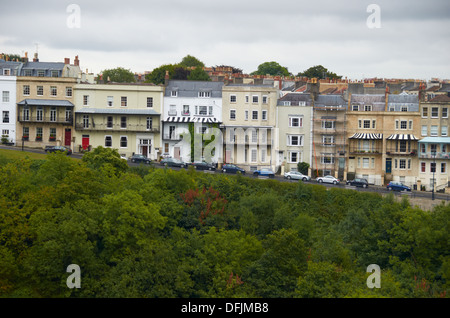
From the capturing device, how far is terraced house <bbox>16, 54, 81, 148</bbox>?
266 ft

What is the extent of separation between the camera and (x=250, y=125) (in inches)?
3182

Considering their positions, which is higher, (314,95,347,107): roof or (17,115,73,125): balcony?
(314,95,347,107): roof

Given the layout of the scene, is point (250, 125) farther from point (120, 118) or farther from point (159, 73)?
point (159, 73)

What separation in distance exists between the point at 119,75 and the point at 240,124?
138 ft

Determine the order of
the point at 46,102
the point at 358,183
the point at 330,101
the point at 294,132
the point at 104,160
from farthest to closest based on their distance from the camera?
the point at 330,101 < the point at 46,102 < the point at 294,132 < the point at 358,183 < the point at 104,160

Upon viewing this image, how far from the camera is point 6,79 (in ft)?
269

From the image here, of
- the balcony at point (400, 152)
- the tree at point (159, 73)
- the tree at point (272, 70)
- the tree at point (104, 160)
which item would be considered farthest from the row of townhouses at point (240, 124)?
the tree at point (272, 70)

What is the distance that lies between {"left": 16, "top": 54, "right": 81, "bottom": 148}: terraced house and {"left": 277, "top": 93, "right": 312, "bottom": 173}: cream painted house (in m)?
23.0

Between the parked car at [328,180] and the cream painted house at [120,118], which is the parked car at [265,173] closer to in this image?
the parked car at [328,180]

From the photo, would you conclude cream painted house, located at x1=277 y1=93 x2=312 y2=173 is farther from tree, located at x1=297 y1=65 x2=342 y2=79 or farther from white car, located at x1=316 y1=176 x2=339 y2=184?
tree, located at x1=297 y1=65 x2=342 y2=79

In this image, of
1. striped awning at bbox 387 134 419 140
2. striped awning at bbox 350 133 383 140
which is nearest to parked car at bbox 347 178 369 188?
striped awning at bbox 350 133 383 140

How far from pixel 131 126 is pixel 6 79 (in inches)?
584

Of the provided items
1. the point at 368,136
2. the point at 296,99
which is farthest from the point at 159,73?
the point at 368,136

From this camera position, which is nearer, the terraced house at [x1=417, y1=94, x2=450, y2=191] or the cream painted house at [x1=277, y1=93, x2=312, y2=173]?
the terraced house at [x1=417, y1=94, x2=450, y2=191]
